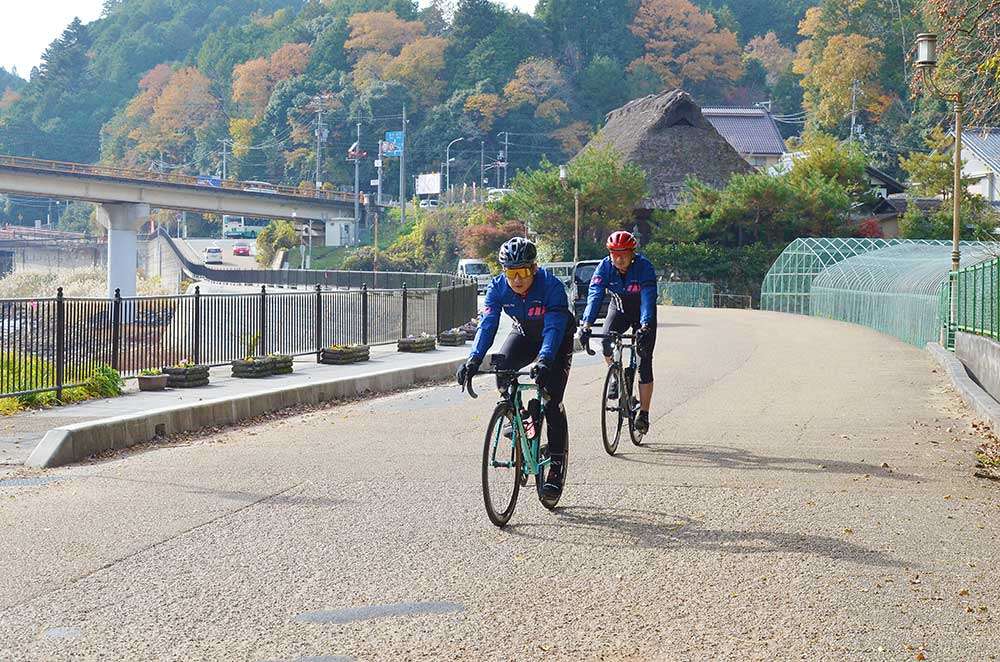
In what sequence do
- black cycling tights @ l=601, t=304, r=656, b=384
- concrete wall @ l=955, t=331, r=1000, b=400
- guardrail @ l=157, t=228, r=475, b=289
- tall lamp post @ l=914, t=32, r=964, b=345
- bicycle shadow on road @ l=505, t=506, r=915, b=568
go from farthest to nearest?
1. guardrail @ l=157, t=228, r=475, b=289
2. concrete wall @ l=955, t=331, r=1000, b=400
3. tall lamp post @ l=914, t=32, r=964, b=345
4. black cycling tights @ l=601, t=304, r=656, b=384
5. bicycle shadow on road @ l=505, t=506, r=915, b=568

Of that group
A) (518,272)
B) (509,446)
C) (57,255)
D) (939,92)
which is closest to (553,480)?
(509,446)

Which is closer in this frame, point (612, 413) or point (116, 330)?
point (612, 413)

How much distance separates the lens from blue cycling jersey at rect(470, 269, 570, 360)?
811 centimetres

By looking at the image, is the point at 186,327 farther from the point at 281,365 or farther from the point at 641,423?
the point at 641,423

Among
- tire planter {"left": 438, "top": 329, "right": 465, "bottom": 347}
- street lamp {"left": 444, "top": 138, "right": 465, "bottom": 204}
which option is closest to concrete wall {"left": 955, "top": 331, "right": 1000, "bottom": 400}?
tire planter {"left": 438, "top": 329, "right": 465, "bottom": 347}

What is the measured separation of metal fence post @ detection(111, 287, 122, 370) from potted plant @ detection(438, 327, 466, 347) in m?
10.3

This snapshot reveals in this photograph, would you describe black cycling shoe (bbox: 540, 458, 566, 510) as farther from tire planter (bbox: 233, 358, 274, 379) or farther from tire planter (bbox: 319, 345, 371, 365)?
tire planter (bbox: 319, 345, 371, 365)

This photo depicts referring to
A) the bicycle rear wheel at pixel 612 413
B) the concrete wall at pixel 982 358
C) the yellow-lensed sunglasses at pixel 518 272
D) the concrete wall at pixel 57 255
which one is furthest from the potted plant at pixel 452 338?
the concrete wall at pixel 57 255

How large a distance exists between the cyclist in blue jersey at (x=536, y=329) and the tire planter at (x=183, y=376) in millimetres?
9513

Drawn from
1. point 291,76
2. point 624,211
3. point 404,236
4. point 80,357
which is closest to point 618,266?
point 80,357

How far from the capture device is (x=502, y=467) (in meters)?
7.88

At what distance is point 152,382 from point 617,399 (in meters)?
7.75

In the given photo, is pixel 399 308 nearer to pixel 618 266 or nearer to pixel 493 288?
pixel 618 266

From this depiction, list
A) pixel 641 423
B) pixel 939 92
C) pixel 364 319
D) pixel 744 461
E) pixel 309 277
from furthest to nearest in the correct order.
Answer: pixel 309 277
pixel 364 319
pixel 939 92
pixel 641 423
pixel 744 461
